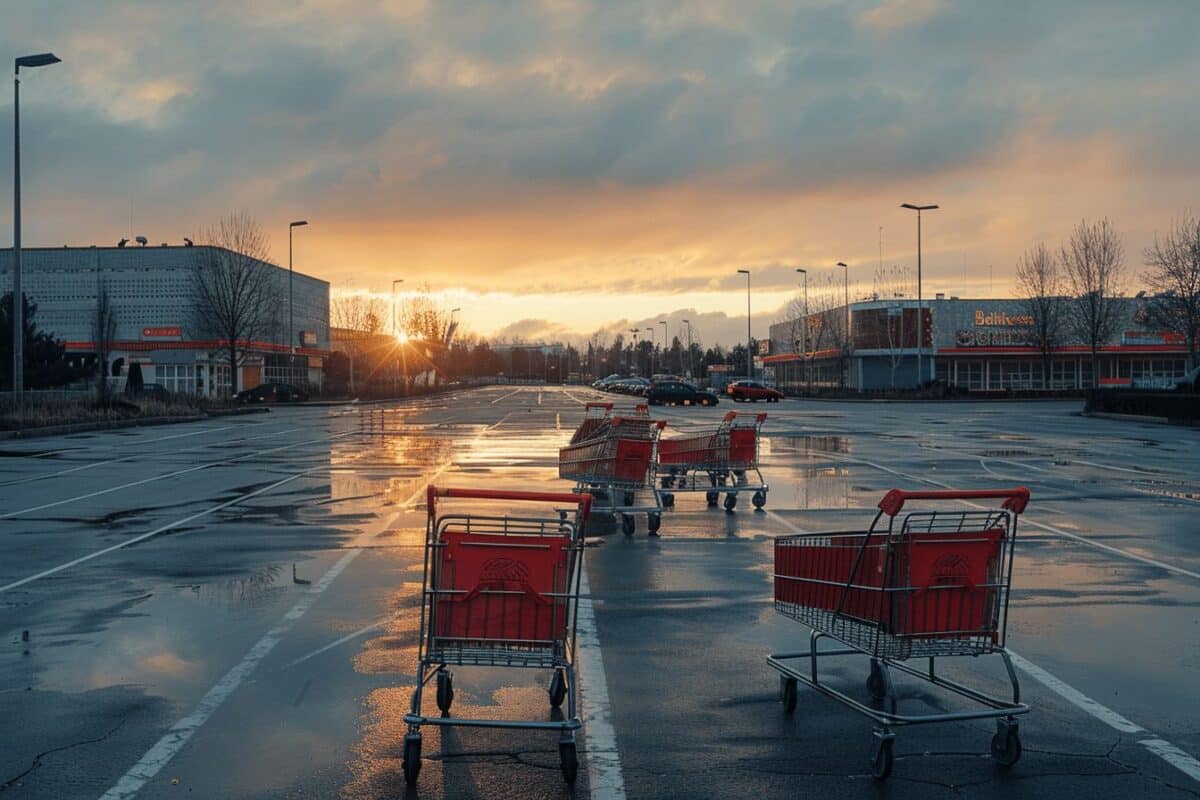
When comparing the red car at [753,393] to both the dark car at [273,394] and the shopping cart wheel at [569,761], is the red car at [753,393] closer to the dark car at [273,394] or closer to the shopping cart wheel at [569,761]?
the dark car at [273,394]

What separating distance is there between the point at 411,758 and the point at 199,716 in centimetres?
164

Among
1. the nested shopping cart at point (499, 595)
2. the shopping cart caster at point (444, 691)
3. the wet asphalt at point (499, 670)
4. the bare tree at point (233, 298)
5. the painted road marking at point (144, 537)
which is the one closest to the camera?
the wet asphalt at point (499, 670)

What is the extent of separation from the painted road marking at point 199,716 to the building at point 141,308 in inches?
2737

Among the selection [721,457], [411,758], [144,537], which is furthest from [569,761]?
[721,457]

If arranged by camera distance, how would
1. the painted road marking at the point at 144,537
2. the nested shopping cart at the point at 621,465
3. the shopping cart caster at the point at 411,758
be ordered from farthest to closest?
the nested shopping cart at the point at 621,465, the painted road marking at the point at 144,537, the shopping cart caster at the point at 411,758

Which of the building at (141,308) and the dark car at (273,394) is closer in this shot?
the dark car at (273,394)

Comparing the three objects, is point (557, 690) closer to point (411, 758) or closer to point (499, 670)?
point (499, 670)

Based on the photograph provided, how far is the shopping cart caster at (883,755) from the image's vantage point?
508 cm

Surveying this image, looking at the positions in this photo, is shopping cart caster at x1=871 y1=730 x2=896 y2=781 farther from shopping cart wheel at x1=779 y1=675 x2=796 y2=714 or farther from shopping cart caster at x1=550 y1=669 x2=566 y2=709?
shopping cart caster at x1=550 y1=669 x2=566 y2=709

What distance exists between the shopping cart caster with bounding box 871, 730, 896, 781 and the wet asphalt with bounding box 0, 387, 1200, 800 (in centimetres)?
10

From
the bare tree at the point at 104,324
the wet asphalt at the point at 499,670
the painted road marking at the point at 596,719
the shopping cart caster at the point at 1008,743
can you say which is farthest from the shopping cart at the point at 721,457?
the bare tree at the point at 104,324

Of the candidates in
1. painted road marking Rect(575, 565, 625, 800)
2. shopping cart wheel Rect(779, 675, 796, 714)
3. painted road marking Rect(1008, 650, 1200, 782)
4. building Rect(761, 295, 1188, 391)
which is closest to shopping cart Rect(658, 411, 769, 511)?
painted road marking Rect(575, 565, 625, 800)

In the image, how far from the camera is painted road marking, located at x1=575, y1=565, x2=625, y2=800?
16.6 feet

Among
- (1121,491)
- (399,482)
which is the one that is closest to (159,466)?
(399,482)
